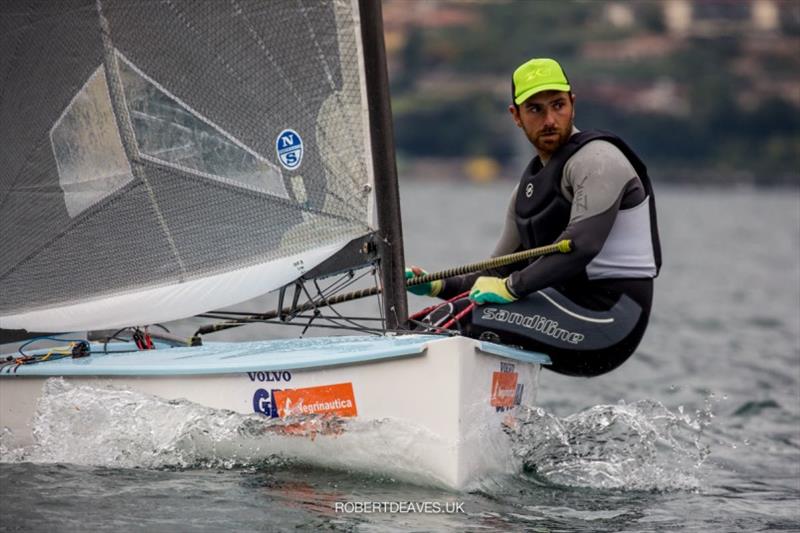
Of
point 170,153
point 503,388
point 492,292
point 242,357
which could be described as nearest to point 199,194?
point 170,153

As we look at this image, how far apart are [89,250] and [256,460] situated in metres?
1.22

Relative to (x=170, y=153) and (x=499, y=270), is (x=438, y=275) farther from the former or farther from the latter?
(x=170, y=153)

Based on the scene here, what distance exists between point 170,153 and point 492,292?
1.44 meters

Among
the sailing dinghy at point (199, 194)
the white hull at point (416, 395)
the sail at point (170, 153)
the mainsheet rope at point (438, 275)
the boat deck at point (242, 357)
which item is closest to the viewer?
the white hull at point (416, 395)

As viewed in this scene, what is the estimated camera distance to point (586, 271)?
18.1 ft

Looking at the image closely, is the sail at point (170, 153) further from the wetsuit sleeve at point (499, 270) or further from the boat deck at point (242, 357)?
the wetsuit sleeve at point (499, 270)

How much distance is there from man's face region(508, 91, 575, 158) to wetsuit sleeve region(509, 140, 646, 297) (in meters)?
0.13

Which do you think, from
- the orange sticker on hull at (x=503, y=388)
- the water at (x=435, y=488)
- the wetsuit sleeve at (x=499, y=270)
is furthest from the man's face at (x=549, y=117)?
the water at (x=435, y=488)

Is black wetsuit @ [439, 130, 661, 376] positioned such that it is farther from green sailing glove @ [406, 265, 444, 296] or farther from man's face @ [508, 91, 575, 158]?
green sailing glove @ [406, 265, 444, 296]

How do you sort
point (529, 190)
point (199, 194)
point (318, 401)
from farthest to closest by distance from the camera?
point (199, 194) < point (529, 190) < point (318, 401)

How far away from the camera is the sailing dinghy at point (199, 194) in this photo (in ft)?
17.7

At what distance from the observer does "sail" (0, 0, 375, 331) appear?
5555mm

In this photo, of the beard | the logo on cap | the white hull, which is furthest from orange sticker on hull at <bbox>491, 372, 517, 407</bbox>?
the beard

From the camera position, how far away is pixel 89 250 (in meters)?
5.91
